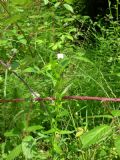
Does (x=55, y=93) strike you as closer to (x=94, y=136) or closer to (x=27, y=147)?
(x=27, y=147)

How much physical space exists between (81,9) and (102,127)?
3989 mm

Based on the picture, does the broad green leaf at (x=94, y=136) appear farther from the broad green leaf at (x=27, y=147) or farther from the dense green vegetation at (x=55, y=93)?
the broad green leaf at (x=27, y=147)

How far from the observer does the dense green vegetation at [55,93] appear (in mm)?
1201

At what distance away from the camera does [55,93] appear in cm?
129

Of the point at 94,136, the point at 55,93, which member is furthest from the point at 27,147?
the point at 94,136

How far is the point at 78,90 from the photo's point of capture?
2707 mm

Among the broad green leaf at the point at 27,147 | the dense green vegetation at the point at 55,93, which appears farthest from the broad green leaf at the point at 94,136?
the broad green leaf at the point at 27,147

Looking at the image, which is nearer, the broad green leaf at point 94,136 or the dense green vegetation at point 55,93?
the broad green leaf at point 94,136

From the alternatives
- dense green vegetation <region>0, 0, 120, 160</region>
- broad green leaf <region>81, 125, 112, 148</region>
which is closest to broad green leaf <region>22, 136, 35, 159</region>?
dense green vegetation <region>0, 0, 120, 160</region>

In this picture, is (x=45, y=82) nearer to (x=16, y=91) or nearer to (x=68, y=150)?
(x=68, y=150)

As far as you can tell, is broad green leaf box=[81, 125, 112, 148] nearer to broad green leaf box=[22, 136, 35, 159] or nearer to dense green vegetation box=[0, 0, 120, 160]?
dense green vegetation box=[0, 0, 120, 160]

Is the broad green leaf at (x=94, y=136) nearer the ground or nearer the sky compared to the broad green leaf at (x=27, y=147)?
nearer the sky

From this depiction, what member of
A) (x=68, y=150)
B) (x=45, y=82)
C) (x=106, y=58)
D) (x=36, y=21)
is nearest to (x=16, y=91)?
(x=68, y=150)

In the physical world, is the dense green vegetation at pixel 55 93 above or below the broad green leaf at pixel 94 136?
below
